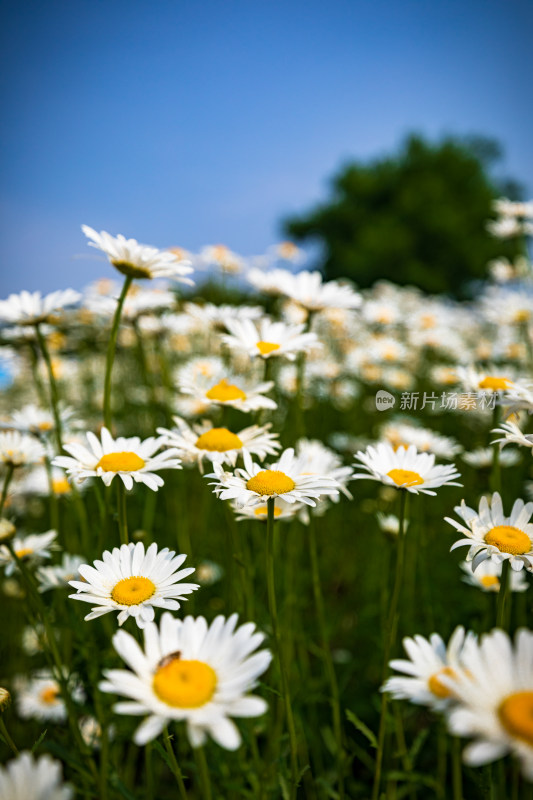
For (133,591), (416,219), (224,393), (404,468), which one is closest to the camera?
(133,591)

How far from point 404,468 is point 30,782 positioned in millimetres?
876

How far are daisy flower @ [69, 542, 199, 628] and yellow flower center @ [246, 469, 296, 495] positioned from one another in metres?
0.18

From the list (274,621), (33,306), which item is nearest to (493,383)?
(274,621)

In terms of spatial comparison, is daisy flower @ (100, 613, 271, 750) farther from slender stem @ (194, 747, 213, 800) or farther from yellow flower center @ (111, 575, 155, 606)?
yellow flower center @ (111, 575, 155, 606)

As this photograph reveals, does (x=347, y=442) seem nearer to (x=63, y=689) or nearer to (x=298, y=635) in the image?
(x=298, y=635)

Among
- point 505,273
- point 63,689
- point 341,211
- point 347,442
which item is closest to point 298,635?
point 63,689

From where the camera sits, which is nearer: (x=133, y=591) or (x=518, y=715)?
(x=518, y=715)

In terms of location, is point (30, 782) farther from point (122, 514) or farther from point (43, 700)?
point (43, 700)

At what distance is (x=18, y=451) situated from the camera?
4.94ft

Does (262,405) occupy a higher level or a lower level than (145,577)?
higher

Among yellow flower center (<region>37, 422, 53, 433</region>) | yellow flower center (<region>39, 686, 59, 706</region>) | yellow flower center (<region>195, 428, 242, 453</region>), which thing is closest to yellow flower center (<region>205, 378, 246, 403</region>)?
yellow flower center (<region>195, 428, 242, 453</region>)

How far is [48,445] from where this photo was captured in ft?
5.55

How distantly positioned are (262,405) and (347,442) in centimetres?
193

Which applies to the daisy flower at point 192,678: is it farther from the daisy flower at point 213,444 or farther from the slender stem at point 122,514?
the daisy flower at point 213,444
